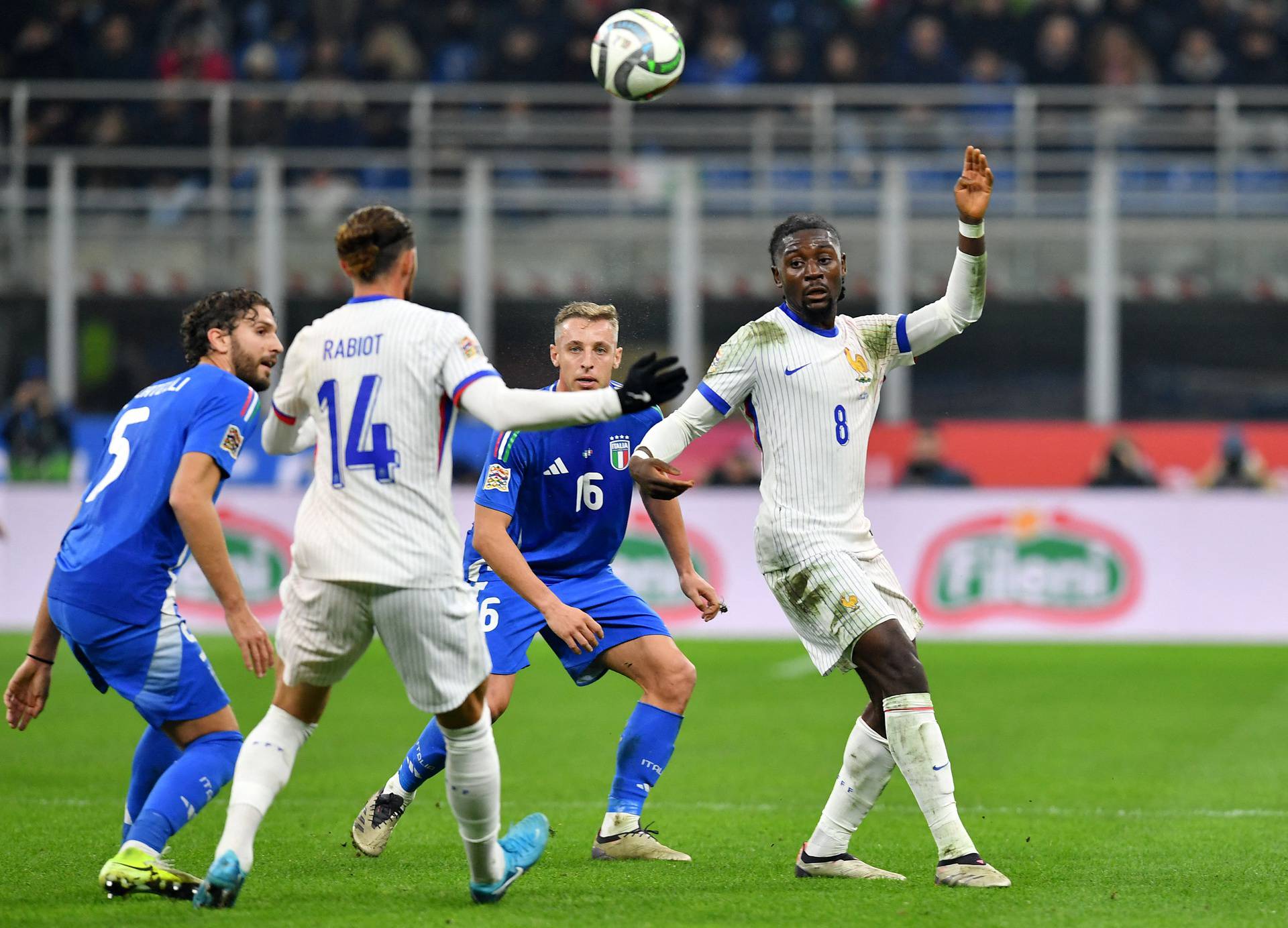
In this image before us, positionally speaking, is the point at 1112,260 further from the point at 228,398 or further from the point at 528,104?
the point at 228,398

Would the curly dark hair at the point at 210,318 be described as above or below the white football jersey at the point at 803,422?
above

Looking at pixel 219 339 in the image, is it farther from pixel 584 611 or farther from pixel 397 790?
pixel 397 790

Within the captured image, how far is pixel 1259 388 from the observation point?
748 inches

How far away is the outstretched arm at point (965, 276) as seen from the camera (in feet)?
19.2

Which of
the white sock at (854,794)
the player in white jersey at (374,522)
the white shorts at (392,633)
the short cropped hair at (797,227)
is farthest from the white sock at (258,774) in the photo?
the short cropped hair at (797,227)

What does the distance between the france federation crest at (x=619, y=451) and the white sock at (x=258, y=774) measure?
189cm

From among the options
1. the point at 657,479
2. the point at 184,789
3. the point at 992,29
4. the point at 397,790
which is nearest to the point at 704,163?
the point at 992,29

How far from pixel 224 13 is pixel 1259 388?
42.7 feet

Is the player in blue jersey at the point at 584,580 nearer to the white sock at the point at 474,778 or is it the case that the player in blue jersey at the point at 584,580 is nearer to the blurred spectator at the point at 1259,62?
the white sock at the point at 474,778

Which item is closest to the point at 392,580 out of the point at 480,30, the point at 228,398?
the point at 228,398

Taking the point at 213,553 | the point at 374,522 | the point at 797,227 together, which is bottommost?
the point at 213,553

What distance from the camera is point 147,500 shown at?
5426mm

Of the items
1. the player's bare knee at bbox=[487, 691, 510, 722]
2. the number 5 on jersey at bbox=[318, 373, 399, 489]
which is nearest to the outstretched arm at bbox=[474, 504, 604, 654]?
the player's bare knee at bbox=[487, 691, 510, 722]

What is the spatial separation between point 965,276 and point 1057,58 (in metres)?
15.3
